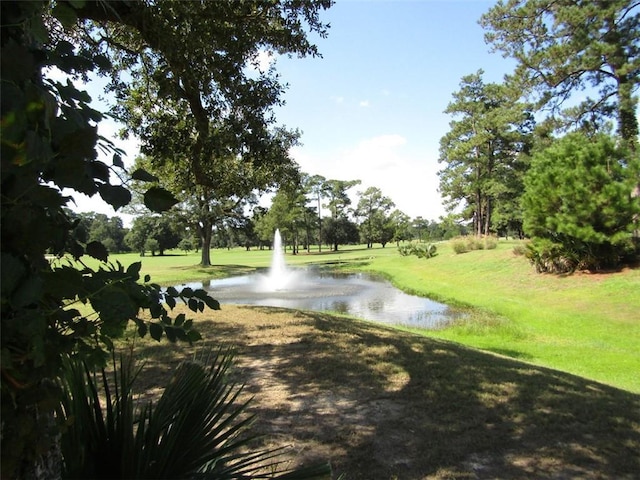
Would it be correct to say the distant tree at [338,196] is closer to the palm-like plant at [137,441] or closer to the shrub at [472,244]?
the shrub at [472,244]

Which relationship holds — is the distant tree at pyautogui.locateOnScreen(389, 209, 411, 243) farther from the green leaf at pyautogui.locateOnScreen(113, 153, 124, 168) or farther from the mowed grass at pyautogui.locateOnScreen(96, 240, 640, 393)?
the green leaf at pyautogui.locateOnScreen(113, 153, 124, 168)

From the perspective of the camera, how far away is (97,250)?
4.12 feet

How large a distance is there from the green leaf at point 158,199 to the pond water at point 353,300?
517 inches

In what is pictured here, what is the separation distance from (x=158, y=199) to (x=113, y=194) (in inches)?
5.2

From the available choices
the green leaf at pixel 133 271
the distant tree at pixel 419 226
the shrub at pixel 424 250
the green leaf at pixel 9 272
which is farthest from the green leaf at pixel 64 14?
the distant tree at pixel 419 226

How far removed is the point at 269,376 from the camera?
5.35 metres

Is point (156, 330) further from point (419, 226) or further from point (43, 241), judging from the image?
point (419, 226)

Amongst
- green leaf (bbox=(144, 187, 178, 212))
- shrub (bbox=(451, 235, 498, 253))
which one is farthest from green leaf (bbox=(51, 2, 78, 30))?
shrub (bbox=(451, 235, 498, 253))

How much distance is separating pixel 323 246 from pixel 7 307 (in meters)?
87.5

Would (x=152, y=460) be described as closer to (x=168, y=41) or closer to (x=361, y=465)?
(x=361, y=465)

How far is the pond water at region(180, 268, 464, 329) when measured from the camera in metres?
14.9

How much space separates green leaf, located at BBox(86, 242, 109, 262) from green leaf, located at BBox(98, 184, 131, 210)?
231 millimetres

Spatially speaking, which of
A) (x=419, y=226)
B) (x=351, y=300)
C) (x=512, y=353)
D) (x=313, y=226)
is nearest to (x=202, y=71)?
(x=512, y=353)

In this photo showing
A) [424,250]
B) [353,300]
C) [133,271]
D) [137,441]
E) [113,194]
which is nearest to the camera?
[113,194]
